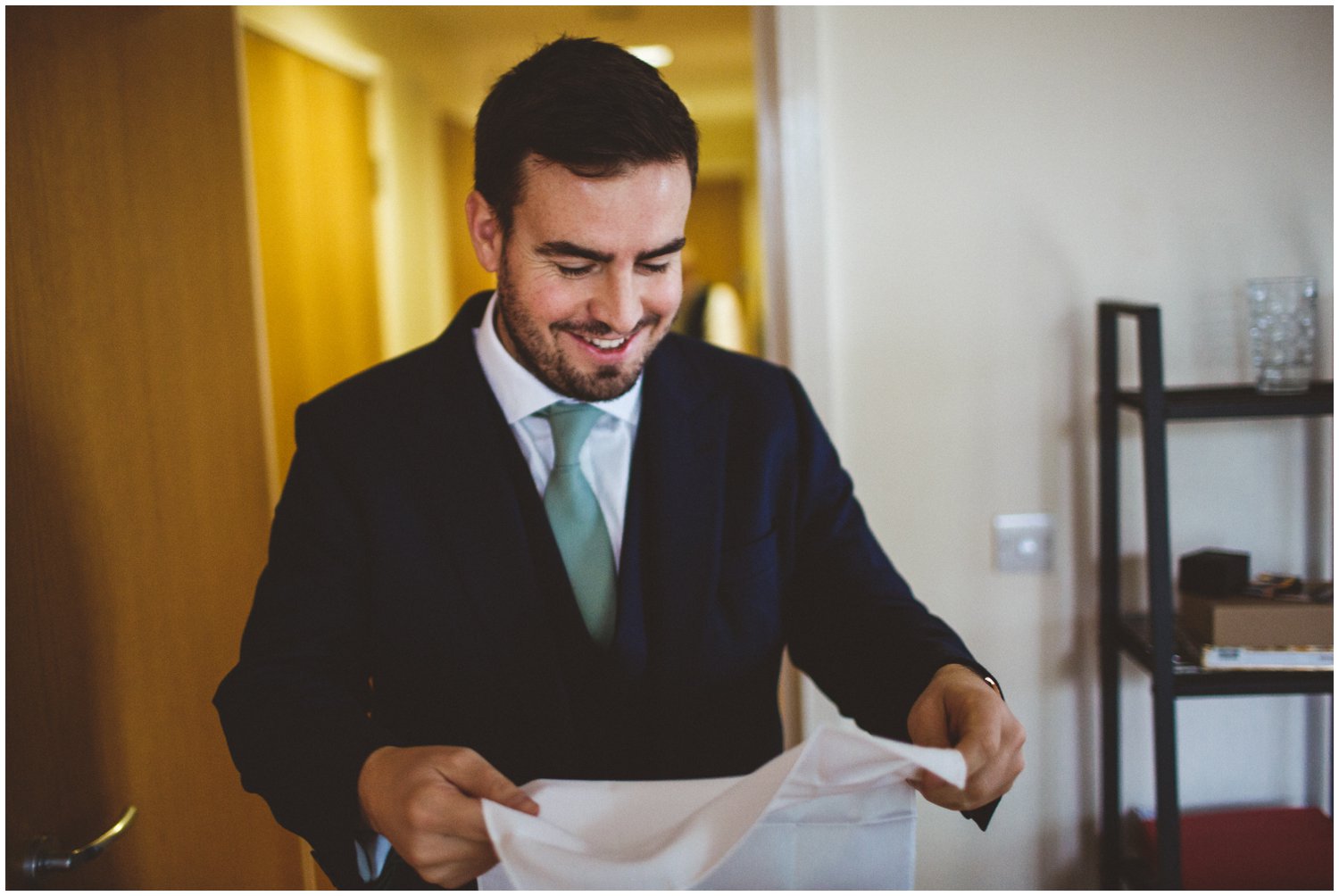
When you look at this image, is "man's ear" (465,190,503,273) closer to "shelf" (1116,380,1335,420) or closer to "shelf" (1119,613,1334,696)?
"shelf" (1116,380,1335,420)

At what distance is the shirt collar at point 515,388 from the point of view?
1185 mm

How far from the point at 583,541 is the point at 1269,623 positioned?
43.3 inches

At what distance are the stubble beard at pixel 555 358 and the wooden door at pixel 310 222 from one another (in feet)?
3.96

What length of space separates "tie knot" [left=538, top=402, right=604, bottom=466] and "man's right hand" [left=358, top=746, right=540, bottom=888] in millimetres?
393

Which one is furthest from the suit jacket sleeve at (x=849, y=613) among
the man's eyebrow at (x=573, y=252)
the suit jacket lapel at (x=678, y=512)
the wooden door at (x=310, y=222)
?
the wooden door at (x=310, y=222)

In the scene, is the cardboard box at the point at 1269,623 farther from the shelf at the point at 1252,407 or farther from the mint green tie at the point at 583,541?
the mint green tie at the point at 583,541

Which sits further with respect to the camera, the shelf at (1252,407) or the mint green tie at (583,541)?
the shelf at (1252,407)

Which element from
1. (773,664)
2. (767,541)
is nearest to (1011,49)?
(767,541)

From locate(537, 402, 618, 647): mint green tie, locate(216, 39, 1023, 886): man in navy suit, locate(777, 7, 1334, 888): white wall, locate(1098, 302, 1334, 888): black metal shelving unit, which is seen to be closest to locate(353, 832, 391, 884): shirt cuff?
locate(216, 39, 1023, 886): man in navy suit

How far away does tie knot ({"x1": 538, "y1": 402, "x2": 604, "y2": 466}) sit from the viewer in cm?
118

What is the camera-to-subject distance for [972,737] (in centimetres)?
90

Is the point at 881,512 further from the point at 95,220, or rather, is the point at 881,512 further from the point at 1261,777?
the point at 95,220

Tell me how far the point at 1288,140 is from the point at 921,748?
144cm

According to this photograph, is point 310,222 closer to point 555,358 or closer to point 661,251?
point 555,358
